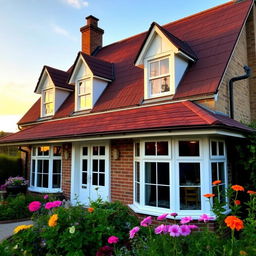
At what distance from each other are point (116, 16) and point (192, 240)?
8.35 metres

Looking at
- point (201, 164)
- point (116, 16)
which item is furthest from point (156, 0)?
point (201, 164)

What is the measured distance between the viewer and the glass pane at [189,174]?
6236 mm

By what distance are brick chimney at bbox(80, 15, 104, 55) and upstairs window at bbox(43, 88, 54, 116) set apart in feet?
12.9

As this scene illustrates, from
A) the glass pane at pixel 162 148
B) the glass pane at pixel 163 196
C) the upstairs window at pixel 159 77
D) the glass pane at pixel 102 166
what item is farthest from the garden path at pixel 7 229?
the upstairs window at pixel 159 77

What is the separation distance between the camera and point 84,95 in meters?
10.6

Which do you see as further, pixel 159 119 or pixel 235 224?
pixel 159 119

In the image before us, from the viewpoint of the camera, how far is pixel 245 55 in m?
9.12

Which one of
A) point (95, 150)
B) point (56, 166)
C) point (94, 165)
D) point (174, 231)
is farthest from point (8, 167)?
point (174, 231)

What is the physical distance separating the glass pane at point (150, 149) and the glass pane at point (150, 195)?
0.95 metres

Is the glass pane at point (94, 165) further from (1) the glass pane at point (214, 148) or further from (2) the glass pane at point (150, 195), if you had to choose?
(1) the glass pane at point (214, 148)

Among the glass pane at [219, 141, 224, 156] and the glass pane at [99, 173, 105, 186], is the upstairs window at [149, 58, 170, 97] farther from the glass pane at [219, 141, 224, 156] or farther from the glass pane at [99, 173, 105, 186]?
the glass pane at [99, 173, 105, 186]

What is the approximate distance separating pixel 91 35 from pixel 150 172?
1123 cm

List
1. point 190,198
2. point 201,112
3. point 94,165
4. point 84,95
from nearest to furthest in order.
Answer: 1. point 201,112
2. point 190,198
3. point 94,165
4. point 84,95

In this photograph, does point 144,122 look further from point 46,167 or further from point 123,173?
point 46,167
